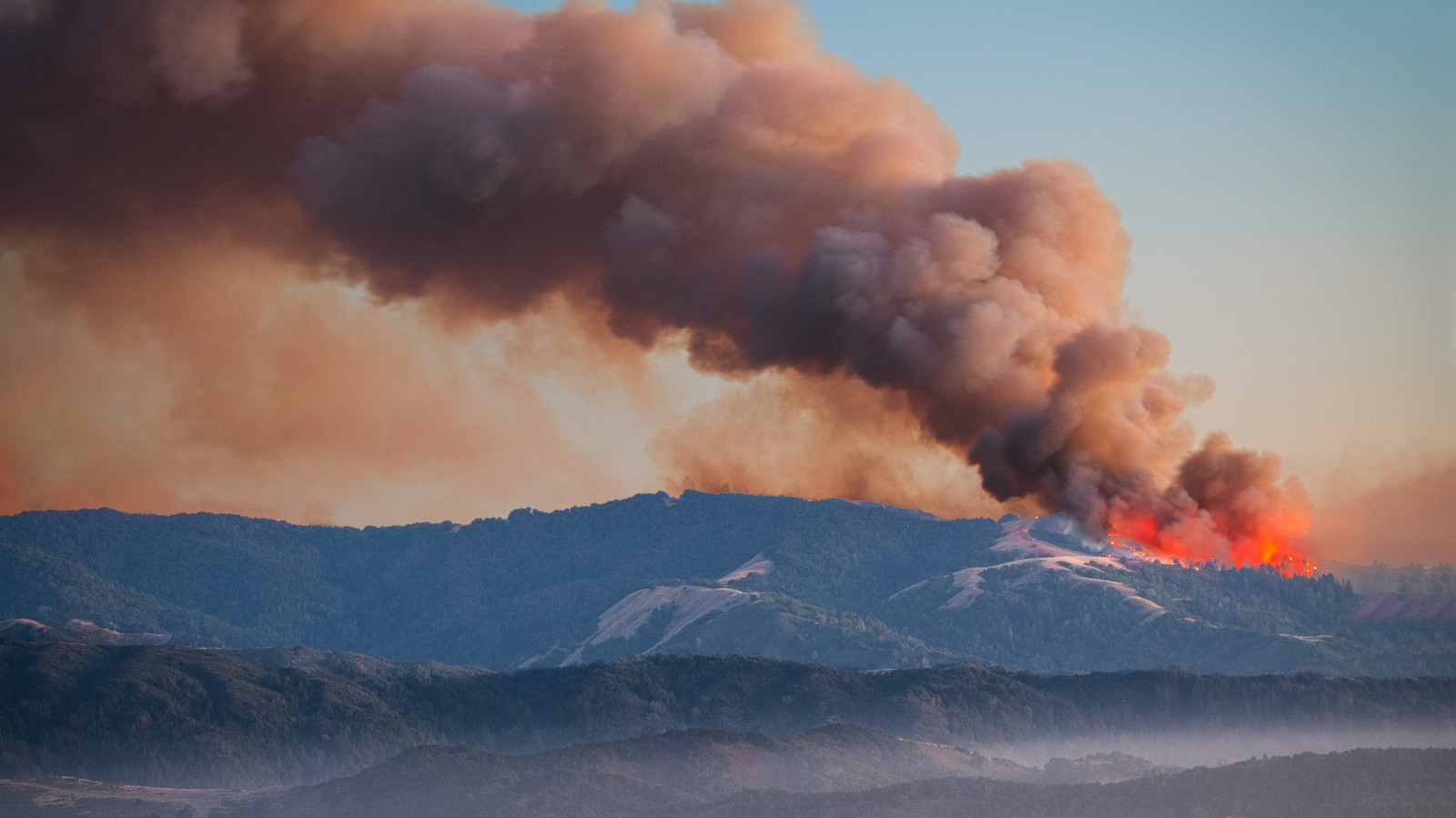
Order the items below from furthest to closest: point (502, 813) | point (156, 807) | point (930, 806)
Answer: point (156, 807) → point (502, 813) → point (930, 806)

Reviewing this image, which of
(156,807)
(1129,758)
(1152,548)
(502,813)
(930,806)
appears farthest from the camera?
(1129,758)

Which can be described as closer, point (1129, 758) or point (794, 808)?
point (794, 808)

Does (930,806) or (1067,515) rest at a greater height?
(1067,515)

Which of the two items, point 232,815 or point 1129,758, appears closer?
point 232,815

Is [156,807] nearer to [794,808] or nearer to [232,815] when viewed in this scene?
[232,815]

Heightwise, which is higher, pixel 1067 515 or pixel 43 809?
pixel 1067 515

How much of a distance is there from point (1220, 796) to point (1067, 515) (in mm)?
64449

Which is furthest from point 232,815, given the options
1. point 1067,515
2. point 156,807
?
point 1067,515

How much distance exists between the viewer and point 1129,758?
195250 mm

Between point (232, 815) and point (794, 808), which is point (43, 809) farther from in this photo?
point (794, 808)

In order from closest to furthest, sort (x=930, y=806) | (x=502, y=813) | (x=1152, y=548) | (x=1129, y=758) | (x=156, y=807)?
(x=1152, y=548) → (x=930, y=806) → (x=502, y=813) → (x=156, y=807) → (x=1129, y=758)

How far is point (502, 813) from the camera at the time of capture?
558 ft

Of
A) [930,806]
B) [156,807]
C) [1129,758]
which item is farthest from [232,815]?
[1129,758]

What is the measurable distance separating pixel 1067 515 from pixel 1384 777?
241ft
